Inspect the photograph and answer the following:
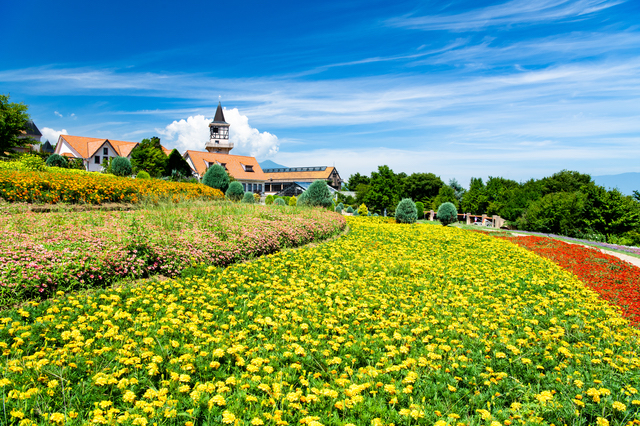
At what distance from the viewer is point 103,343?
11.0ft

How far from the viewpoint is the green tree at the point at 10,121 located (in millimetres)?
30038

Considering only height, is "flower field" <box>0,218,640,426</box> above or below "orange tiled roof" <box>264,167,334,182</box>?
below

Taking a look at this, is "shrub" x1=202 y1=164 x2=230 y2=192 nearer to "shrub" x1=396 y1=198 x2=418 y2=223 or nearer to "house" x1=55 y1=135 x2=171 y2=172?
"shrub" x1=396 y1=198 x2=418 y2=223

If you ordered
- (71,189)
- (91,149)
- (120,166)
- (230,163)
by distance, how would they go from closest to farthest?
(71,189)
(120,166)
(91,149)
(230,163)

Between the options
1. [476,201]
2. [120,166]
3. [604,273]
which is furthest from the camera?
[476,201]

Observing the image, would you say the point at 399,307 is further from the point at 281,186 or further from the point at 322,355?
the point at 281,186

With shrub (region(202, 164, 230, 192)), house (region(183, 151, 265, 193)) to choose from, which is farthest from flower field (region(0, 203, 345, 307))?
house (region(183, 151, 265, 193))

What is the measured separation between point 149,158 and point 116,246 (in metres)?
31.5

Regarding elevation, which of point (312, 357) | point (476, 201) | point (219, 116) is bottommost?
point (312, 357)

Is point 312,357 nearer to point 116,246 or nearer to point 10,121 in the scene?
point 116,246

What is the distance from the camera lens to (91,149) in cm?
4531

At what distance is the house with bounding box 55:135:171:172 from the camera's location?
146 ft

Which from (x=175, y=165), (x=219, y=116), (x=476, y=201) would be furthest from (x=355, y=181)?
(x=175, y=165)

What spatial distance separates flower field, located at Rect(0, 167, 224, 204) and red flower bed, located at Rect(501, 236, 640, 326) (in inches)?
450
